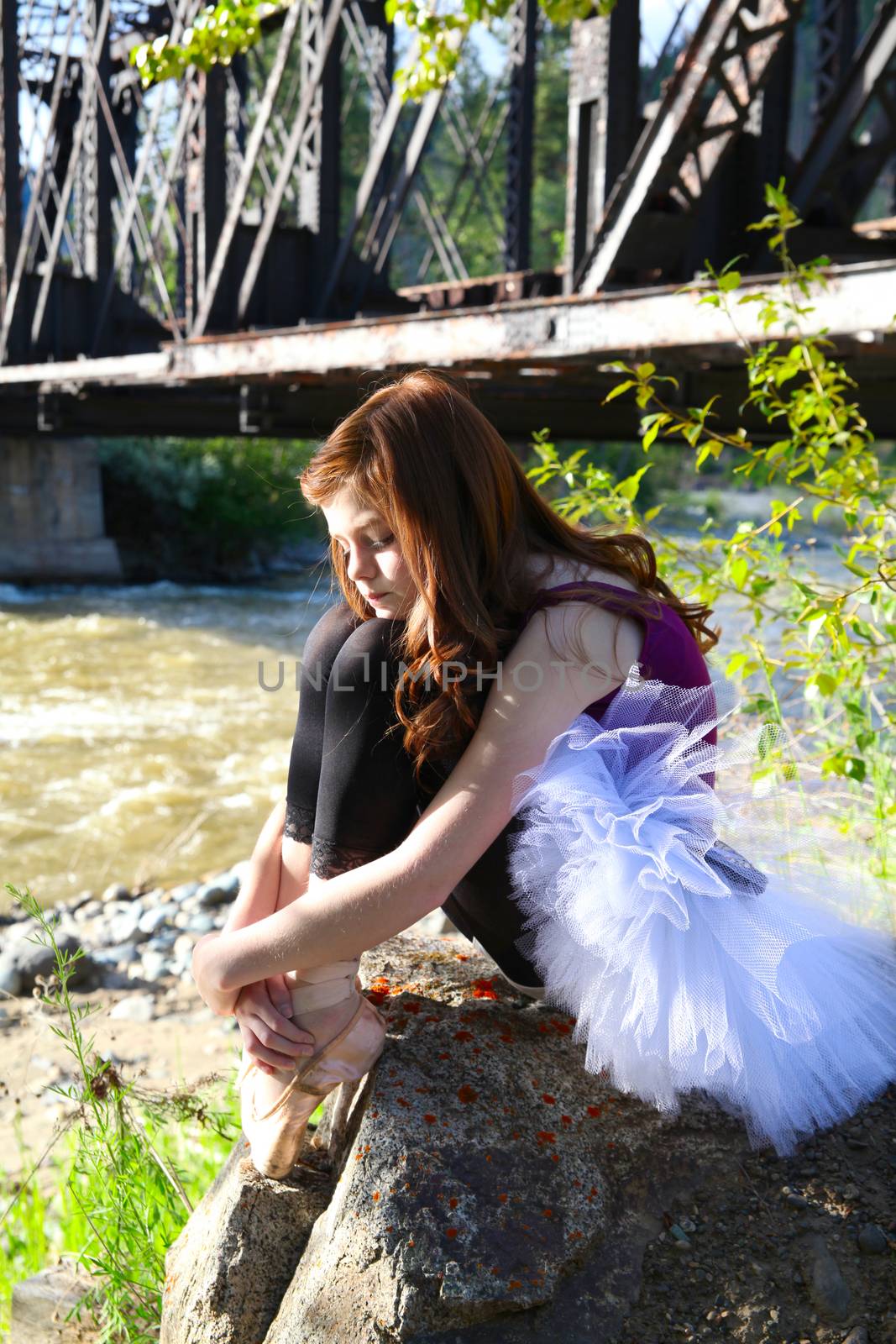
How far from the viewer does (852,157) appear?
4.58 metres

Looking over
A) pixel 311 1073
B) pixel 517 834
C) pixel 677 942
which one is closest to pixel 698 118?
pixel 517 834

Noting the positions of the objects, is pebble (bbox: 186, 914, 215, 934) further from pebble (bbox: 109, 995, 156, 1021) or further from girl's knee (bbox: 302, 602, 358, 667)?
girl's knee (bbox: 302, 602, 358, 667)

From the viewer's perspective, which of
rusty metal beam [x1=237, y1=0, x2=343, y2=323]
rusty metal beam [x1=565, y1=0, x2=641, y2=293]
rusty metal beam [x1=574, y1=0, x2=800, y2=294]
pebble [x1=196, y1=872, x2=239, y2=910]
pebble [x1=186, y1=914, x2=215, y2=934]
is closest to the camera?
rusty metal beam [x1=574, y1=0, x2=800, y2=294]

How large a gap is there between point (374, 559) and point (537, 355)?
2.97 m

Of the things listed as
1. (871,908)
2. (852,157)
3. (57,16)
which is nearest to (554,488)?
(57,16)

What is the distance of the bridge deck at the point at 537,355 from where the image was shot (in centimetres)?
343

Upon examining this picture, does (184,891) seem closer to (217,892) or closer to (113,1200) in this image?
(217,892)

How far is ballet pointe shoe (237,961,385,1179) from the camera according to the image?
5.65 ft

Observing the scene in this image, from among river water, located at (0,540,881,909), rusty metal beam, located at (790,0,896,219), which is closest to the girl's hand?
river water, located at (0,540,881,909)

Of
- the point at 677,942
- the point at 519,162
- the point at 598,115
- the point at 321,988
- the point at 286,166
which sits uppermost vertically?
the point at 519,162

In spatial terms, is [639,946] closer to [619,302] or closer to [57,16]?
[619,302]

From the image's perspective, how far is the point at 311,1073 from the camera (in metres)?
1.72

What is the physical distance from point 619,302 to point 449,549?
2.79 meters

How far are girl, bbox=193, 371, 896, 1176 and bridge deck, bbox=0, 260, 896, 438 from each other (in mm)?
515
